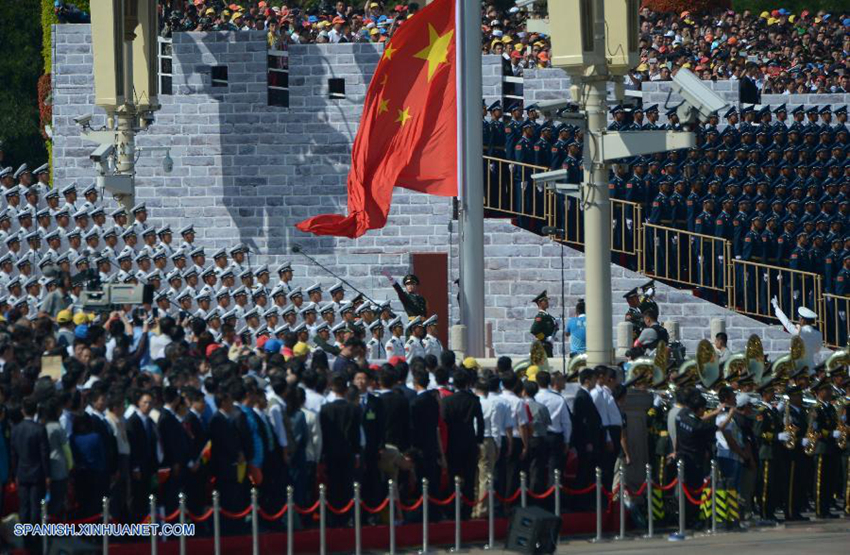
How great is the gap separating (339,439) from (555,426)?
2.51 meters

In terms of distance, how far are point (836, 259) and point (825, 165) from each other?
3.21m

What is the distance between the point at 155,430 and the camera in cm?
1819

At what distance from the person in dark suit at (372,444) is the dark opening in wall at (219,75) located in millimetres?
15498

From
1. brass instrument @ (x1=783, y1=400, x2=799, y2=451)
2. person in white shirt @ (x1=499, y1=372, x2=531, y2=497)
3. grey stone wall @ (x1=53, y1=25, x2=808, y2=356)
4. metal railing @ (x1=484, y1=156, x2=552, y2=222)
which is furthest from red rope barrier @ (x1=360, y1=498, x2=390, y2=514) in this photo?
grey stone wall @ (x1=53, y1=25, x2=808, y2=356)

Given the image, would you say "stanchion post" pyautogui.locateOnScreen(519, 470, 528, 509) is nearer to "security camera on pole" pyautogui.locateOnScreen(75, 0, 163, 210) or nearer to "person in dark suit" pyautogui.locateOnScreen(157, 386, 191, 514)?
"person in dark suit" pyautogui.locateOnScreen(157, 386, 191, 514)

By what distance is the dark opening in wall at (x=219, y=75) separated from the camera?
34.1 metres

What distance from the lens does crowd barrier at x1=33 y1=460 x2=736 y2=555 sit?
58.9 feet

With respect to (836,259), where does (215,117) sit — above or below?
above

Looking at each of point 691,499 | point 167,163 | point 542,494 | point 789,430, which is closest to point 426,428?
point 542,494

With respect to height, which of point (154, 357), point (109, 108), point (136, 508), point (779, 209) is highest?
point (109, 108)

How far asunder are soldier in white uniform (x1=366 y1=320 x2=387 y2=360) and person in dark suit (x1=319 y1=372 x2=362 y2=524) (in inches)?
294

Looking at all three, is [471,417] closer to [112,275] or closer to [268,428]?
[268,428]

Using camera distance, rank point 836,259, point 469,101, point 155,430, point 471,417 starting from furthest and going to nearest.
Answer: point 836,259 → point 469,101 → point 471,417 → point 155,430

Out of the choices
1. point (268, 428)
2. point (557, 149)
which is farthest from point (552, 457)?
point (557, 149)
